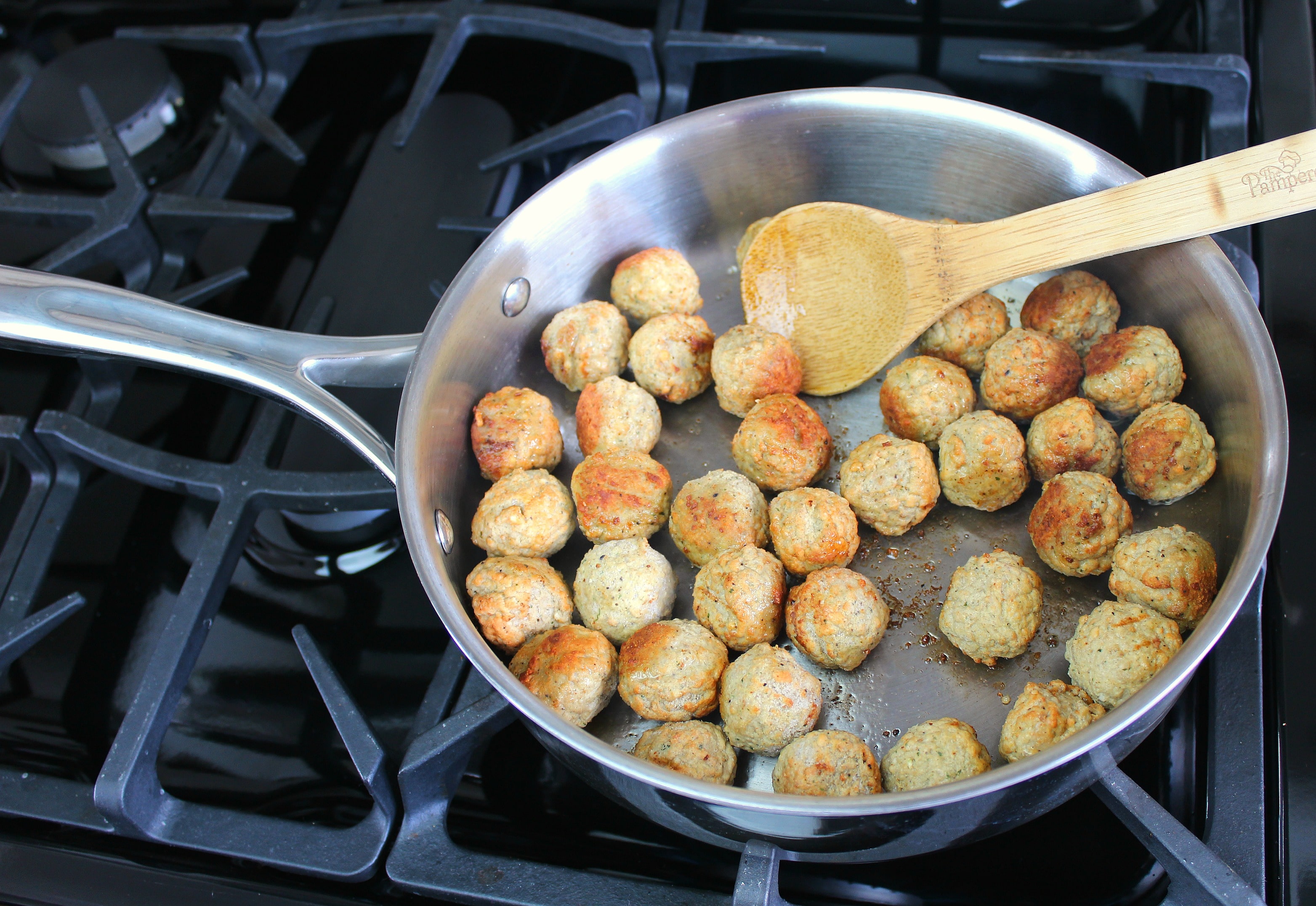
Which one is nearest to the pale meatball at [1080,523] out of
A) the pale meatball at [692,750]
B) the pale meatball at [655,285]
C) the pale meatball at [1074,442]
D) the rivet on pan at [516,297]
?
the pale meatball at [1074,442]

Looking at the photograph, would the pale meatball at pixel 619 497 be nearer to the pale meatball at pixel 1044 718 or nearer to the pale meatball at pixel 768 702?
the pale meatball at pixel 768 702

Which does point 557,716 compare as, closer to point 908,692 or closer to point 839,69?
point 908,692

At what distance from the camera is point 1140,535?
45.3 inches

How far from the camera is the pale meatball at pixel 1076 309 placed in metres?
1.33

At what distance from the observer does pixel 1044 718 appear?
3.43 ft

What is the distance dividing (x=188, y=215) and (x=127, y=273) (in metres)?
0.16

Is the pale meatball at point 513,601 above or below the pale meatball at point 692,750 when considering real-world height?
above

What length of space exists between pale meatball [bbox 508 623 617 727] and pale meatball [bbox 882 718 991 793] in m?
0.33

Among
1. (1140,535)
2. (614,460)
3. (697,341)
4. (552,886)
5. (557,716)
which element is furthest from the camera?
(697,341)

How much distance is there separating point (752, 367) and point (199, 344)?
70 cm

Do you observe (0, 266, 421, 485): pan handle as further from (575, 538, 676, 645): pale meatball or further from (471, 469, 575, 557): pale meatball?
(575, 538, 676, 645): pale meatball

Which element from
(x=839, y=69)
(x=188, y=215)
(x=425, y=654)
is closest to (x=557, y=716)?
(x=425, y=654)

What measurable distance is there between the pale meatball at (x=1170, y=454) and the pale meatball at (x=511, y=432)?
0.77 meters

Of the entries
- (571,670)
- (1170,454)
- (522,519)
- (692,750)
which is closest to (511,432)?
(522,519)
